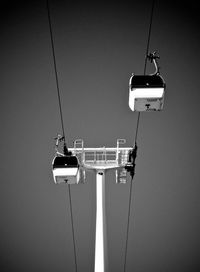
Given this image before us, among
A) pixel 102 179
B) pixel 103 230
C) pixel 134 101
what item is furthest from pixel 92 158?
pixel 134 101

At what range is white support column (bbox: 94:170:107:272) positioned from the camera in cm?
612

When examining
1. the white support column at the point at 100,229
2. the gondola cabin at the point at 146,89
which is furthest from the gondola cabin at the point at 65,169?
the gondola cabin at the point at 146,89

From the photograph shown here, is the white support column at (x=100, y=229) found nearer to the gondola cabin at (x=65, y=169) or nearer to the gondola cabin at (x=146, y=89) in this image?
the gondola cabin at (x=65, y=169)

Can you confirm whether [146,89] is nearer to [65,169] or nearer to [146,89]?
[146,89]

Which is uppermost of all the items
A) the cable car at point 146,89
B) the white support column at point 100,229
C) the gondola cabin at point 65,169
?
the cable car at point 146,89

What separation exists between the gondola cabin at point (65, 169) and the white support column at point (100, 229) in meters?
1.61

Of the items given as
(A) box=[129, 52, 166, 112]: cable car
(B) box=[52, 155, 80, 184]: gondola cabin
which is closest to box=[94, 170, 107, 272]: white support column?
(B) box=[52, 155, 80, 184]: gondola cabin

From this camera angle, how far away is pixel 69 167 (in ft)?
16.0

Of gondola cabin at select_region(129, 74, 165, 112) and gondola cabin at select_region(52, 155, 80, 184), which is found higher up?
gondola cabin at select_region(129, 74, 165, 112)

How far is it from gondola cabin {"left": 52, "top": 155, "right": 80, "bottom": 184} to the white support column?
1.61 meters

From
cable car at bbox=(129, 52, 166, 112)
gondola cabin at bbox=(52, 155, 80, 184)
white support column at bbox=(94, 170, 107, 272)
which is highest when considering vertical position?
cable car at bbox=(129, 52, 166, 112)

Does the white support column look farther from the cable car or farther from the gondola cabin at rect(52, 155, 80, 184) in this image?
the cable car

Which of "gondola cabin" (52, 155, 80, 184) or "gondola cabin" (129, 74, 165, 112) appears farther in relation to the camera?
"gondola cabin" (52, 155, 80, 184)

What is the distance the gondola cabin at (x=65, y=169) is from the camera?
484 centimetres
